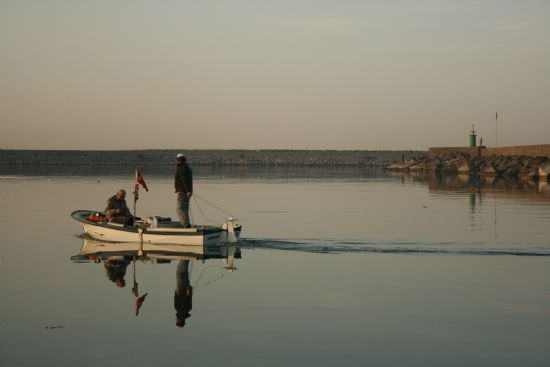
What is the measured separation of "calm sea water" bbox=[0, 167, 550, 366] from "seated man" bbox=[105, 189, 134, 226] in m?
1.35

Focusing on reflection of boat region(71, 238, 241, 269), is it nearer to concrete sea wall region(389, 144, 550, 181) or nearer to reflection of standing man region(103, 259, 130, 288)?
reflection of standing man region(103, 259, 130, 288)

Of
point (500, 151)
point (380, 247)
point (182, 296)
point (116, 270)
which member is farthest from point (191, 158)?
point (182, 296)

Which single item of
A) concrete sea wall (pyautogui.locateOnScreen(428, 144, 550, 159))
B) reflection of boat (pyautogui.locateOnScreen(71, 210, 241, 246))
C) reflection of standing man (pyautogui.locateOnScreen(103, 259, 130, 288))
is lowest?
reflection of standing man (pyautogui.locateOnScreen(103, 259, 130, 288))

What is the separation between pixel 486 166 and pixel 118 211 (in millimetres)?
71624

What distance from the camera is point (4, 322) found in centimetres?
1346

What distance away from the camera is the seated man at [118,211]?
1001 inches

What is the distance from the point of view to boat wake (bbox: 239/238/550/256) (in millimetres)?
23094

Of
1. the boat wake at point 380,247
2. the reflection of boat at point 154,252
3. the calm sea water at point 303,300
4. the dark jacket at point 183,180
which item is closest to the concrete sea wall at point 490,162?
the calm sea water at point 303,300

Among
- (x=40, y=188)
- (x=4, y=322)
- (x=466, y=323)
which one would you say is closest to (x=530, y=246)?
(x=466, y=323)

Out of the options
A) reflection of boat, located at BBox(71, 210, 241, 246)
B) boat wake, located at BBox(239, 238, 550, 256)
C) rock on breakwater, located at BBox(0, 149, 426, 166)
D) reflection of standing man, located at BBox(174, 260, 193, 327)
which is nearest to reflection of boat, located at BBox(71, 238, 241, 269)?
reflection of boat, located at BBox(71, 210, 241, 246)

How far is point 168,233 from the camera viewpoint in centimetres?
2388

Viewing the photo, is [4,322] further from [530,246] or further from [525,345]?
[530,246]

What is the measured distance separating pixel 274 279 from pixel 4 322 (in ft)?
20.5

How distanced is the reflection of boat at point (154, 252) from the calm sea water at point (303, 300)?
39 centimetres
